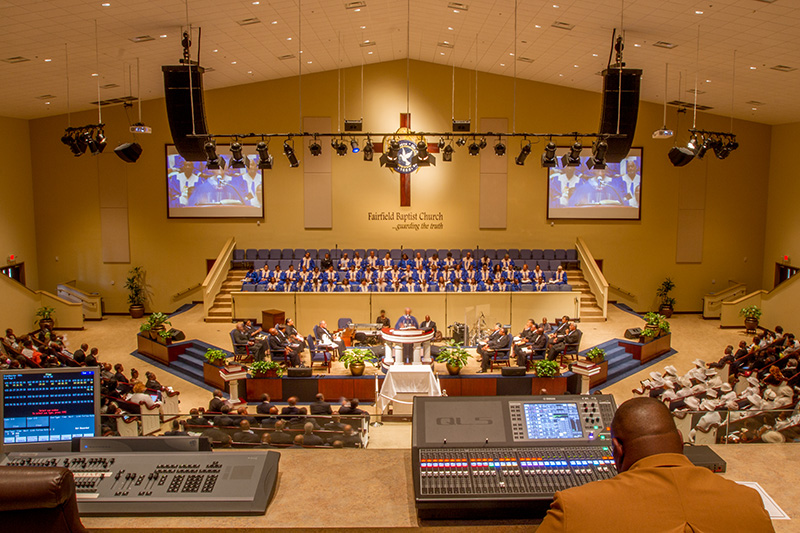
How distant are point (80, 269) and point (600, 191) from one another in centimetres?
1518

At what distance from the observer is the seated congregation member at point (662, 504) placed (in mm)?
1489

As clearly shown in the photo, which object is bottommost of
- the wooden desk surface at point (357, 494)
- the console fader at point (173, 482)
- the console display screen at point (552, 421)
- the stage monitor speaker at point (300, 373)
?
the stage monitor speaker at point (300, 373)

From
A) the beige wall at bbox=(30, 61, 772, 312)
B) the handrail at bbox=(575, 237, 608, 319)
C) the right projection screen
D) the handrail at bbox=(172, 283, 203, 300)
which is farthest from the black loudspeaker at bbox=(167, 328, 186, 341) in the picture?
the right projection screen

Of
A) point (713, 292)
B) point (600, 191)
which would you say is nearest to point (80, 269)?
point (600, 191)

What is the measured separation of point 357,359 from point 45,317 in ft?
30.7

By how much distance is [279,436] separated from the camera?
3.21 metres

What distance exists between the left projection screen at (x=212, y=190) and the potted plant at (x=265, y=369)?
781 cm

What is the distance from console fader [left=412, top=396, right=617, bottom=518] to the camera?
7.18 feet

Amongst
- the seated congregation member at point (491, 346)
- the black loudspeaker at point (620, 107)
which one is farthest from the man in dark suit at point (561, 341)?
the black loudspeaker at point (620, 107)

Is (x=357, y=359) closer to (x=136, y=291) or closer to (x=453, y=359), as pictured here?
(x=453, y=359)

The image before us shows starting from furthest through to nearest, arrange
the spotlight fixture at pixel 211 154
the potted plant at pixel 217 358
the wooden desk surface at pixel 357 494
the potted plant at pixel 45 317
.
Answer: the potted plant at pixel 45 317
the potted plant at pixel 217 358
the spotlight fixture at pixel 211 154
the wooden desk surface at pixel 357 494

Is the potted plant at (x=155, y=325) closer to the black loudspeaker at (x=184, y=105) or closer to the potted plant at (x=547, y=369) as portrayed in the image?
the black loudspeaker at (x=184, y=105)

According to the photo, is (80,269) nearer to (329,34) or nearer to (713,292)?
(329,34)

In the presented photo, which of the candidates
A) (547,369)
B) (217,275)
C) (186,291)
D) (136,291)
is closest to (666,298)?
(547,369)
